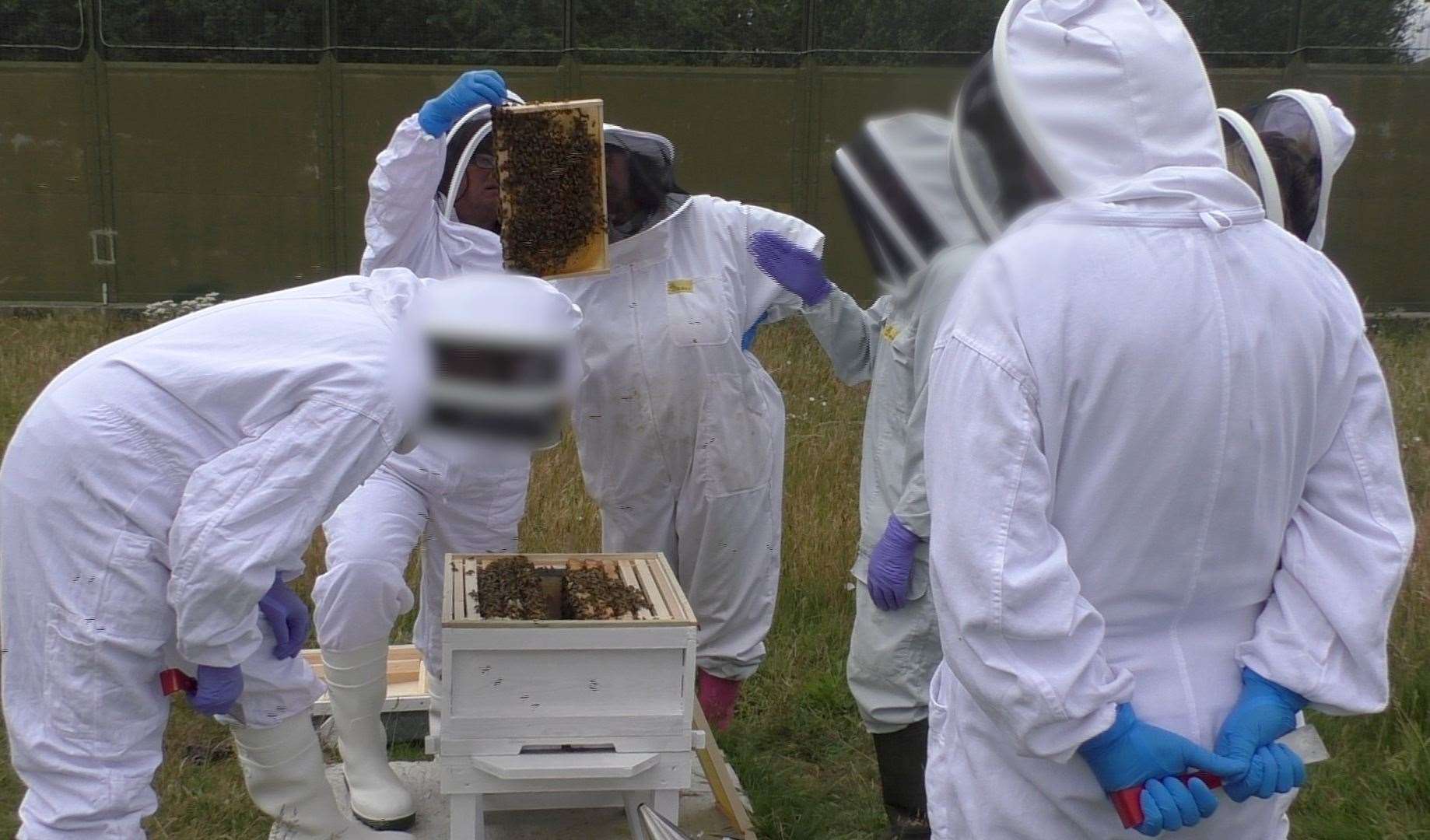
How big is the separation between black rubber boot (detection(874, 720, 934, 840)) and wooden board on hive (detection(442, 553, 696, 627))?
653mm

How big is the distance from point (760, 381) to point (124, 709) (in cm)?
197

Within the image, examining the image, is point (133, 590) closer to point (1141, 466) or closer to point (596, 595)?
point (596, 595)

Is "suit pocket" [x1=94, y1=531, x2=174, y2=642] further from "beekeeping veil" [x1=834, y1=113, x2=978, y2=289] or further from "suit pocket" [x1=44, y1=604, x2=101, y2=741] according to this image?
"beekeeping veil" [x1=834, y1=113, x2=978, y2=289]

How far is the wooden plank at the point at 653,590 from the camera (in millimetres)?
2996

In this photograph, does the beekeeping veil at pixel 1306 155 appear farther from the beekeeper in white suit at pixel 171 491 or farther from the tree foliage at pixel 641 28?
the tree foliage at pixel 641 28

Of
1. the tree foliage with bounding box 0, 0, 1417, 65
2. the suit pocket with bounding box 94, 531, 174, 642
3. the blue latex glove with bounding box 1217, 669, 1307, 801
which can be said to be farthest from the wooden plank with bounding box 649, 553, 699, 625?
the tree foliage with bounding box 0, 0, 1417, 65

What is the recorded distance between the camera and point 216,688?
8.68ft

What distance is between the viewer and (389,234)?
3586 mm

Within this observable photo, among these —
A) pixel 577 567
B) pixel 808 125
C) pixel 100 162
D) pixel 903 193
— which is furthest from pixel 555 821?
pixel 100 162

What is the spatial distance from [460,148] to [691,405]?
3.23 ft

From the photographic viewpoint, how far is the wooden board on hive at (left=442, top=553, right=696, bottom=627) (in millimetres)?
2850

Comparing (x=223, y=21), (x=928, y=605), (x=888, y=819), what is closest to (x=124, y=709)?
(x=928, y=605)

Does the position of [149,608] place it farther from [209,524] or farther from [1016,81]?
[1016,81]

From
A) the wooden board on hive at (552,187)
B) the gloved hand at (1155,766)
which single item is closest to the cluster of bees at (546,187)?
the wooden board on hive at (552,187)
